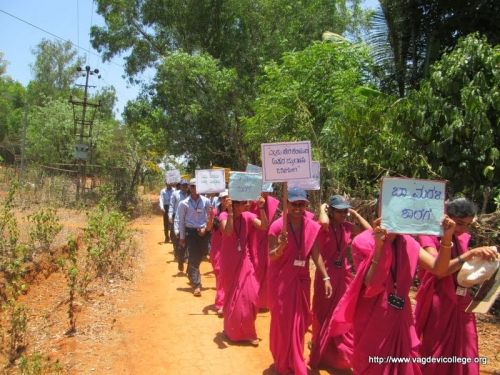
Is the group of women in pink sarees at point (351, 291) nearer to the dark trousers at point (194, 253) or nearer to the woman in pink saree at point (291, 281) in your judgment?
the woman in pink saree at point (291, 281)

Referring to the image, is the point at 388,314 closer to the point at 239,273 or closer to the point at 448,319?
the point at 448,319

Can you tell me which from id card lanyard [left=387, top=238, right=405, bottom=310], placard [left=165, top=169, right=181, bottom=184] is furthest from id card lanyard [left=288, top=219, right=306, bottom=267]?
placard [left=165, top=169, right=181, bottom=184]

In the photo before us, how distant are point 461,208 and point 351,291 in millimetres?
1025

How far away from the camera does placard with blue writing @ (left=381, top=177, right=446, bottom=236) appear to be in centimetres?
328

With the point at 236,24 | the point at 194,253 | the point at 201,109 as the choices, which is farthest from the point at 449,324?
the point at 236,24

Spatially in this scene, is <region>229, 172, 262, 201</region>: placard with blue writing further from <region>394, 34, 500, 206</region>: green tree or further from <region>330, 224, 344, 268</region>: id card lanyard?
<region>394, 34, 500, 206</region>: green tree

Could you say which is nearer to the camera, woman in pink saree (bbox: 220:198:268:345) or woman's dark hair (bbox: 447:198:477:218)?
woman's dark hair (bbox: 447:198:477:218)

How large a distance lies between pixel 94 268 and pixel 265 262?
147 inches

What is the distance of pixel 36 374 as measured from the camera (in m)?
4.80

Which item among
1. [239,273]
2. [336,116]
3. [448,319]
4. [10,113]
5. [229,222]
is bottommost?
[239,273]

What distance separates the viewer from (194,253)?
8.29m

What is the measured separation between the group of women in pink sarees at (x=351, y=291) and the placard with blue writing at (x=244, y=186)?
0.67 ft

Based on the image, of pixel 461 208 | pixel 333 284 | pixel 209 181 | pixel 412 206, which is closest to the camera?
pixel 412 206

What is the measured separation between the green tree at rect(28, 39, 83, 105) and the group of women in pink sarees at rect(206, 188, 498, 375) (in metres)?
44.5
